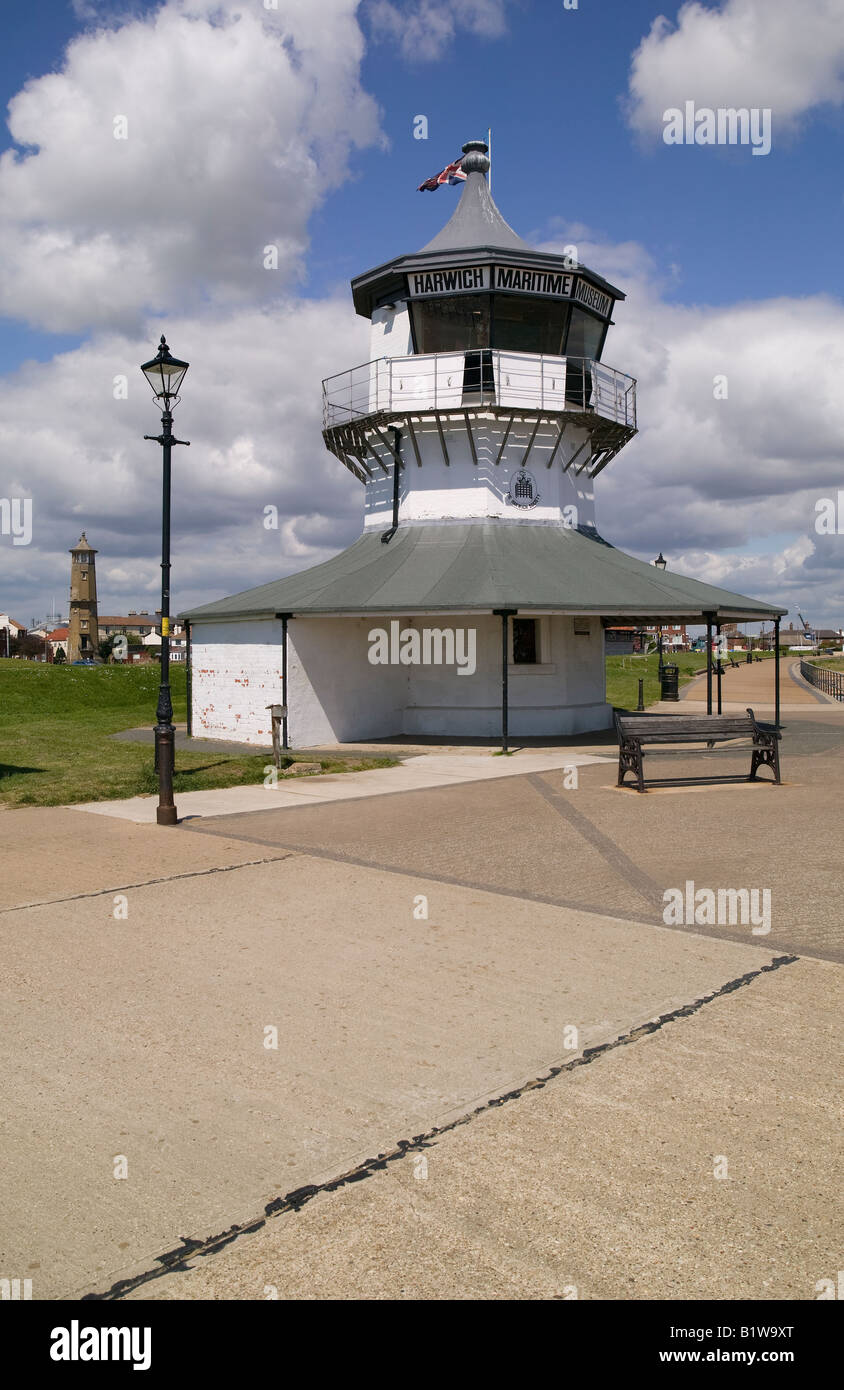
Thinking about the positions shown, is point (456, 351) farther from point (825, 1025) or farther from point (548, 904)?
point (825, 1025)

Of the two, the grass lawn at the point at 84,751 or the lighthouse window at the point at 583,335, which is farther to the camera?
the lighthouse window at the point at 583,335

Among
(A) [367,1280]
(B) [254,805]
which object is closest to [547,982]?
(A) [367,1280]

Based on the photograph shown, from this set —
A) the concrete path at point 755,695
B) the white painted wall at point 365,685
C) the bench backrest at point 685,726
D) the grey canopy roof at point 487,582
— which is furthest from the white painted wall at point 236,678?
the concrete path at point 755,695

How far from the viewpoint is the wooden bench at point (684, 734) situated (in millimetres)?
14750

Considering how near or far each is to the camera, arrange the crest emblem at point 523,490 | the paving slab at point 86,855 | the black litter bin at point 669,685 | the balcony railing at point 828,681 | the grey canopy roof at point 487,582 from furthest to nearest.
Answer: the balcony railing at point 828,681 → the black litter bin at point 669,685 → the crest emblem at point 523,490 → the grey canopy roof at point 487,582 → the paving slab at point 86,855

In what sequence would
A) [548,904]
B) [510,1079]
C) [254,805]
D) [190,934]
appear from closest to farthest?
[510,1079]
[190,934]
[548,904]
[254,805]

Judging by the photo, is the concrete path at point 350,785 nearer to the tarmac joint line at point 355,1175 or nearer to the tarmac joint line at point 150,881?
the tarmac joint line at point 150,881

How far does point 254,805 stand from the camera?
44.3 feet

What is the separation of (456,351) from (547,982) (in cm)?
1932

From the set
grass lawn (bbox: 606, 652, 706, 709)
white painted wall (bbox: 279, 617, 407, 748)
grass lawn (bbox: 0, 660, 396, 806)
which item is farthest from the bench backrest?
grass lawn (bbox: 606, 652, 706, 709)

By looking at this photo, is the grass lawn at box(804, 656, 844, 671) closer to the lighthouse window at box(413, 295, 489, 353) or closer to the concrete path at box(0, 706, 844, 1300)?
the lighthouse window at box(413, 295, 489, 353)

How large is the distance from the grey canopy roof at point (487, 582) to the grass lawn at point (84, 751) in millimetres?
3301

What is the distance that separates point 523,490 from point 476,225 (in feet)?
23.8

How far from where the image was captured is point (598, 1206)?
138 inches
